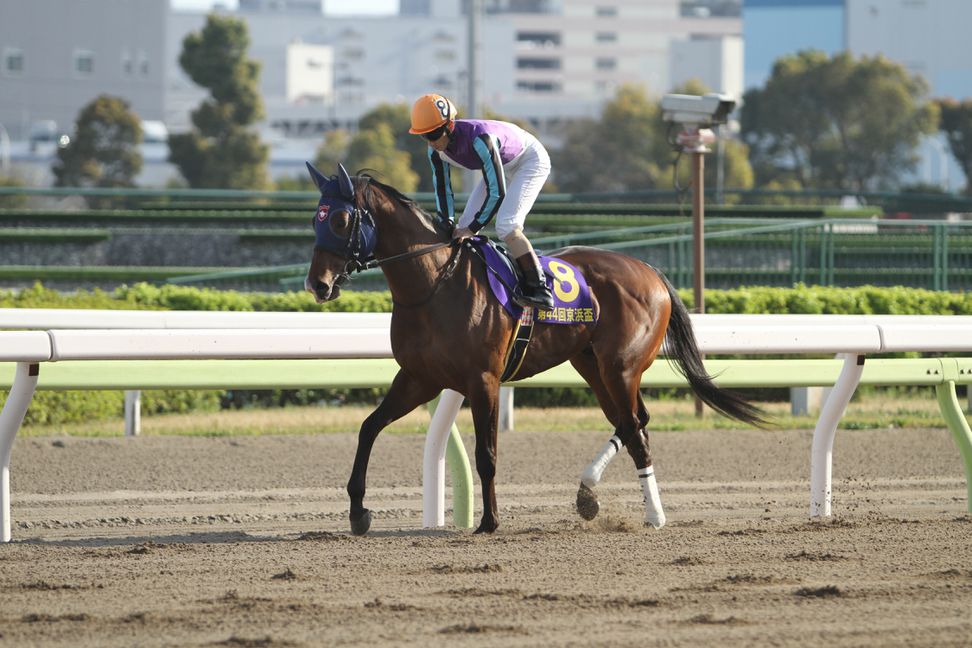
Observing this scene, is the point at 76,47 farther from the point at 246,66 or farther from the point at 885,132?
the point at 885,132

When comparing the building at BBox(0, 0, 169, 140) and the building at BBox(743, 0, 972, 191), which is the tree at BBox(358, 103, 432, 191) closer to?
the building at BBox(0, 0, 169, 140)

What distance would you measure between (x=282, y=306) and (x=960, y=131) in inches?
1791

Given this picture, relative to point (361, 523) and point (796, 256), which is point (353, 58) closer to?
point (796, 256)

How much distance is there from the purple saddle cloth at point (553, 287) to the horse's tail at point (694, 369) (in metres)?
0.54

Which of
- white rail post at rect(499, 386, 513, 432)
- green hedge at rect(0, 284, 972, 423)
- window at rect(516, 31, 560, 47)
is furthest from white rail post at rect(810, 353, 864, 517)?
window at rect(516, 31, 560, 47)

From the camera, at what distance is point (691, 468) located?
873 cm

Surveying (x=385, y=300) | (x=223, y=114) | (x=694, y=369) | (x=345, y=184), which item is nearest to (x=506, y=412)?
(x=385, y=300)

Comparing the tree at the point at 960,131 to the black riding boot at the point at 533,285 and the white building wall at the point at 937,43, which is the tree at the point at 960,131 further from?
the black riding boot at the point at 533,285

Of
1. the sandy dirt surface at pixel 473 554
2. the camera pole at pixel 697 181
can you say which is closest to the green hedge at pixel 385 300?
the camera pole at pixel 697 181

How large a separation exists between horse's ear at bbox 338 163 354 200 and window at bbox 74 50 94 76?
73.9 m

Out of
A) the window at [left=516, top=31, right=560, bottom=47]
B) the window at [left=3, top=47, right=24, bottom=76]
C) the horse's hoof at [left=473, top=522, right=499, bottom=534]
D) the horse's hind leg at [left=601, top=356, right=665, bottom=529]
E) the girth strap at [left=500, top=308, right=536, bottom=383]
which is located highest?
the window at [left=516, top=31, right=560, bottom=47]

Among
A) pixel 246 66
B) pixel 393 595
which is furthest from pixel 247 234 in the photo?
pixel 246 66

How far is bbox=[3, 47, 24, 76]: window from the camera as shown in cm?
7281

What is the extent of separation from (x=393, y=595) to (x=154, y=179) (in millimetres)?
71586
